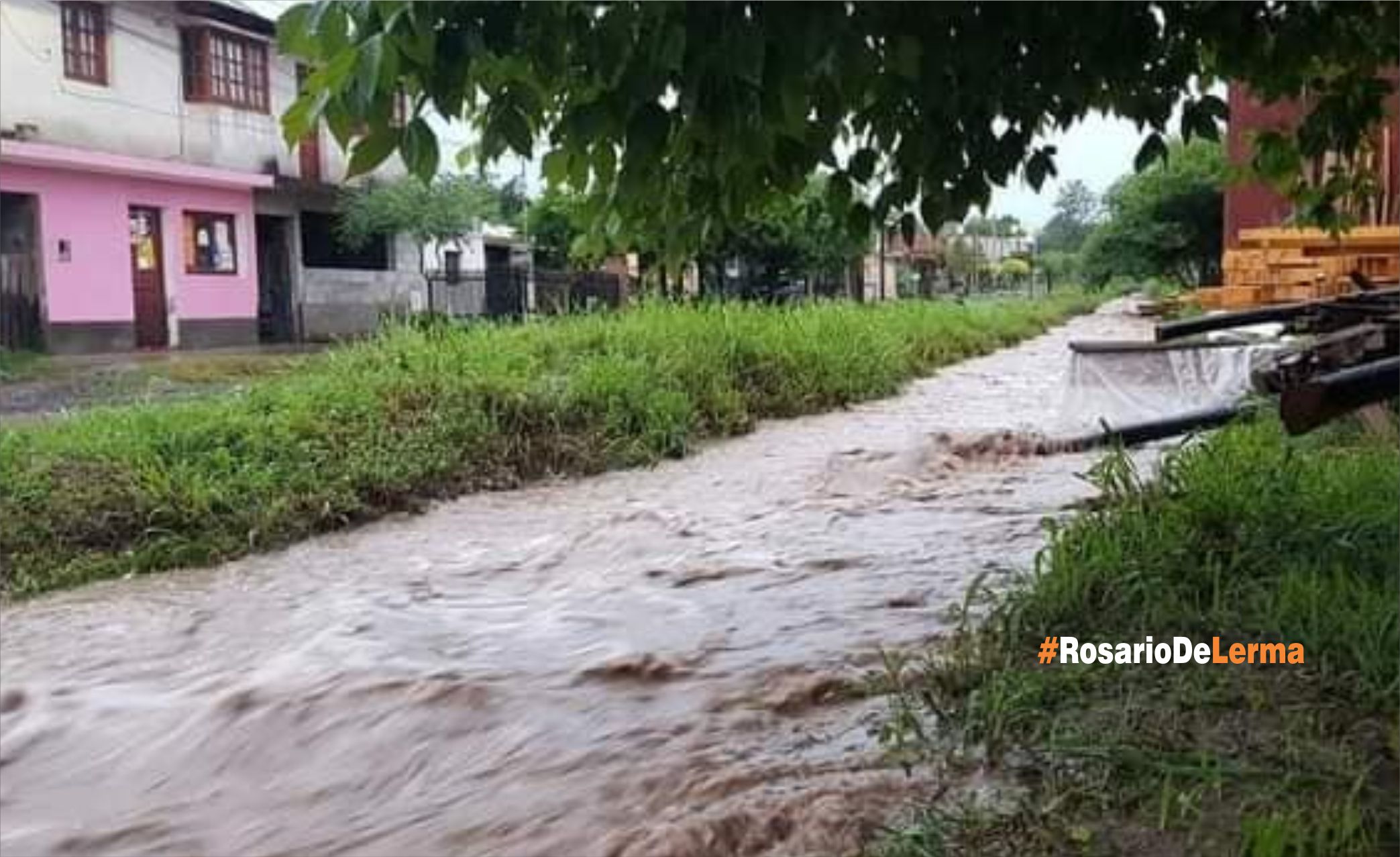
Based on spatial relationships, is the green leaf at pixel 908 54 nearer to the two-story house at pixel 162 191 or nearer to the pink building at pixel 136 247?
the two-story house at pixel 162 191

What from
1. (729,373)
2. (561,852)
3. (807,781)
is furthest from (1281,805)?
(729,373)

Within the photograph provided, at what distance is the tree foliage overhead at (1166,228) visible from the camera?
2903 cm

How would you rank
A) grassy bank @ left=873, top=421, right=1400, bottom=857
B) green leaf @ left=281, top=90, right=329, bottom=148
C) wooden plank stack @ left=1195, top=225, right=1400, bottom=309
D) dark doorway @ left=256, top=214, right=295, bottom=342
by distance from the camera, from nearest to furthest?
green leaf @ left=281, top=90, right=329, bottom=148 < grassy bank @ left=873, top=421, right=1400, bottom=857 < wooden plank stack @ left=1195, top=225, right=1400, bottom=309 < dark doorway @ left=256, top=214, right=295, bottom=342

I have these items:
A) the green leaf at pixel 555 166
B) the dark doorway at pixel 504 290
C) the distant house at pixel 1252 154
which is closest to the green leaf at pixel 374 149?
the green leaf at pixel 555 166

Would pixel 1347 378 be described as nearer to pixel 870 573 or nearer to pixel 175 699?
pixel 870 573

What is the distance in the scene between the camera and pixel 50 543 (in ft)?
22.0

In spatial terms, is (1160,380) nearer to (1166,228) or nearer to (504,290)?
(504,290)

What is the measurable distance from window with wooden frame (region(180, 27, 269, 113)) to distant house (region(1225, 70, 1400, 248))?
48.5 ft

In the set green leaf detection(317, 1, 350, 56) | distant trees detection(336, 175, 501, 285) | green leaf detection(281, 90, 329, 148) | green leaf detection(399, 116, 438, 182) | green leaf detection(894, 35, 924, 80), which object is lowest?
green leaf detection(399, 116, 438, 182)

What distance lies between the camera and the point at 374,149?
2412 mm

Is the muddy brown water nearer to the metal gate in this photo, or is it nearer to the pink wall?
the pink wall

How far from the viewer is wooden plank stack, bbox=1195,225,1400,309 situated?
7840 mm

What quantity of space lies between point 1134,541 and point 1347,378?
1099mm

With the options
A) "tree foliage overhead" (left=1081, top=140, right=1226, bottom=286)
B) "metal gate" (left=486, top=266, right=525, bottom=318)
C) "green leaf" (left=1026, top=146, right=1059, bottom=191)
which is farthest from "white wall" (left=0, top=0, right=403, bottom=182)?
"tree foliage overhead" (left=1081, top=140, right=1226, bottom=286)
